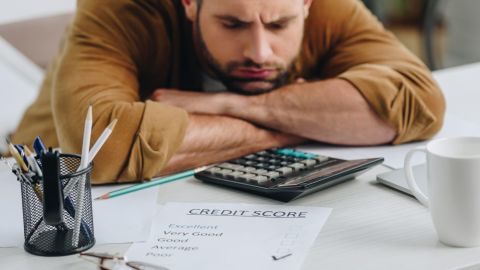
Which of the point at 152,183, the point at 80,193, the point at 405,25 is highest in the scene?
the point at 80,193

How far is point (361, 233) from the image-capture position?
1210 mm

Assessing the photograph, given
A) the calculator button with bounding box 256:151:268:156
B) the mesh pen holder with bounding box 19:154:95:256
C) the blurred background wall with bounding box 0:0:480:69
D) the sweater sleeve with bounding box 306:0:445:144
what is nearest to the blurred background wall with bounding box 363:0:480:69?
the blurred background wall with bounding box 0:0:480:69

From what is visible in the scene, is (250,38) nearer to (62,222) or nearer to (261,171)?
(261,171)

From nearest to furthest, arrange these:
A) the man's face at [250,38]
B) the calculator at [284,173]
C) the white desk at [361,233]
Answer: the white desk at [361,233] < the calculator at [284,173] < the man's face at [250,38]

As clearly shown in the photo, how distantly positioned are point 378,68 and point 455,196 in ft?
2.04

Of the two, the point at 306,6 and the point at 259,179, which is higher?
the point at 306,6

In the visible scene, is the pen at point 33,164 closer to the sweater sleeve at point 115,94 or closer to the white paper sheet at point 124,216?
the white paper sheet at point 124,216

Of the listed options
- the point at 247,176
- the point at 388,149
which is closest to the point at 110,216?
the point at 247,176

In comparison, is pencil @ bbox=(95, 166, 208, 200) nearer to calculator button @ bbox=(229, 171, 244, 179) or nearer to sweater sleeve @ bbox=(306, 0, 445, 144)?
calculator button @ bbox=(229, 171, 244, 179)

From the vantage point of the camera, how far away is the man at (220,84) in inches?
61.1

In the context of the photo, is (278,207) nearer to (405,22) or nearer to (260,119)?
(260,119)

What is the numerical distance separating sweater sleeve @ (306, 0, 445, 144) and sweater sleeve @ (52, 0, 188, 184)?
1.11 ft

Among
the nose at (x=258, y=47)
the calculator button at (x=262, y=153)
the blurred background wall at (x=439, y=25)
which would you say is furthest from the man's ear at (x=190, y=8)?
the blurred background wall at (x=439, y=25)

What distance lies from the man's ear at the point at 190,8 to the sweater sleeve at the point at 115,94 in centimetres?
6
